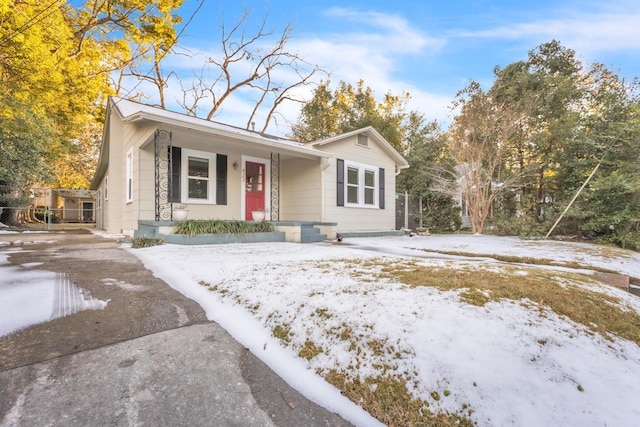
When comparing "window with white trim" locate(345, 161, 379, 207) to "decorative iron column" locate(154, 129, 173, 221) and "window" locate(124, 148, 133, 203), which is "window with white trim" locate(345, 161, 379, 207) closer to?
"decorative iron column" locate(154, 129, 173, 221)

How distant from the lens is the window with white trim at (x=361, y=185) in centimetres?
967

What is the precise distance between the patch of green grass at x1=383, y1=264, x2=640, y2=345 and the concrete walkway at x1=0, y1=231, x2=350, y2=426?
1.42 m

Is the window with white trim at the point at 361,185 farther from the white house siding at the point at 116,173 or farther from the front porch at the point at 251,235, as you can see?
the white house siding at the point at 116,173

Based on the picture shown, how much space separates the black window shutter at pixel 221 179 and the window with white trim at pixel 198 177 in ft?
0.34

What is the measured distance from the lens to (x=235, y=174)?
8266mm

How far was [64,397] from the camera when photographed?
124cm

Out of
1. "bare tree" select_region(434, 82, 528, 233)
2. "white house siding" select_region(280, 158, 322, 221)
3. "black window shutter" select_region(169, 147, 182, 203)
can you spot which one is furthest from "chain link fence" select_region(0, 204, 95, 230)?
"bare tree" select_region(434, 82, 528, 233)

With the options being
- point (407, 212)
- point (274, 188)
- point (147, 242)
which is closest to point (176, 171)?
point (147, 242)

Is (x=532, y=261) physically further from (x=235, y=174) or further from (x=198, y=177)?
(x=198, y=177)

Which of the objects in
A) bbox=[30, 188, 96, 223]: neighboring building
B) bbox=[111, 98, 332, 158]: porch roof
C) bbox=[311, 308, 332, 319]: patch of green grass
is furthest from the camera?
bbox=[30, 188, 96, 223]: neighboring building

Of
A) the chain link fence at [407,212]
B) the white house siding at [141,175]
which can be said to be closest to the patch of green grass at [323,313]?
the white house siding at [141,175]

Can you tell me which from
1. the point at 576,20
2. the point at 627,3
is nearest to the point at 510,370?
the point at 627,3

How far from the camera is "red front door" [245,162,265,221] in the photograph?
8.54m

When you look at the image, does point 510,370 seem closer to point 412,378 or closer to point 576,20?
point 412,378
